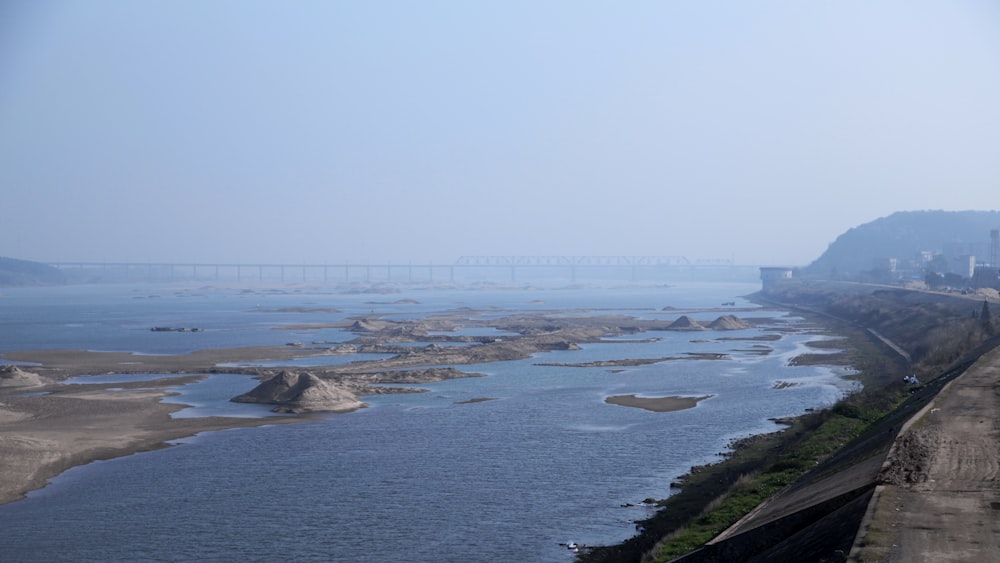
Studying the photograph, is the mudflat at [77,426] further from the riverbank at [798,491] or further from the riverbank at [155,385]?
the riverbank at [798,491]

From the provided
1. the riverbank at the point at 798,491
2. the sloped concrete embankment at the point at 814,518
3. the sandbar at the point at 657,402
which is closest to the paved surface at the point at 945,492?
the riverbank at the point at 798,491

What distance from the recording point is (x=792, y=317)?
104688 mm

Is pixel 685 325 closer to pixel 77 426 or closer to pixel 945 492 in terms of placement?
pixel 77 426

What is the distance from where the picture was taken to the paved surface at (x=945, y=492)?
453 inches

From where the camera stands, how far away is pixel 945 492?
14328 millimetres

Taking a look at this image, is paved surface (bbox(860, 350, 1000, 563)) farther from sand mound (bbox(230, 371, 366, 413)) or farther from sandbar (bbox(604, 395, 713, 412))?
sand mound (bbox(230, 371, 366, 413))

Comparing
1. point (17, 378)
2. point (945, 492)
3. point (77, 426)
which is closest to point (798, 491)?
point (945, 492)

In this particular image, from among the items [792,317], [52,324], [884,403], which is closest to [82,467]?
[884,403]

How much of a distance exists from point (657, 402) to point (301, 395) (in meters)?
14.7

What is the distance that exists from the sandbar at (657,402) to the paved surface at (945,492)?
15.0 meters

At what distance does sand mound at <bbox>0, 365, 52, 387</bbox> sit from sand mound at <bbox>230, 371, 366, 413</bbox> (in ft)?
39.1

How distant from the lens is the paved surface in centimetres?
1152

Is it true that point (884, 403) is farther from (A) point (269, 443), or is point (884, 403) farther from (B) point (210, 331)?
(B) point (210, 331)

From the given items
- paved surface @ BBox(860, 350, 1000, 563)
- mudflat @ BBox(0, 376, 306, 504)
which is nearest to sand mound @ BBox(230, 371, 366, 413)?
mudflat @ BBox(0, 376, 306, 504)
